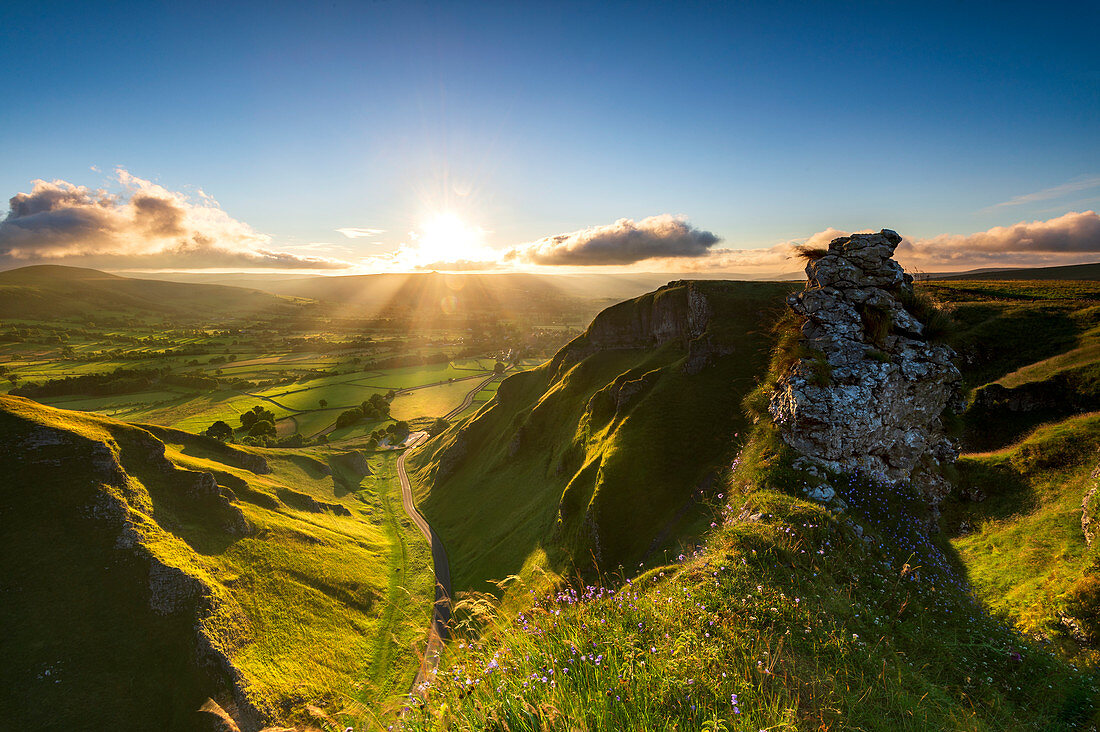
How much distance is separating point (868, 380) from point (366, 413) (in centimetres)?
13494

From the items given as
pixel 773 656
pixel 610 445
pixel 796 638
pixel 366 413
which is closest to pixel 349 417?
pixel 366 413

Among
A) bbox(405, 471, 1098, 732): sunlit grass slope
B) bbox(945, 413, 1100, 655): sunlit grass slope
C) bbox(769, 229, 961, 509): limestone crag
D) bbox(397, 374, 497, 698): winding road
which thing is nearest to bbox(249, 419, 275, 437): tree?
bbox(397, 374, 497, 698): winding road

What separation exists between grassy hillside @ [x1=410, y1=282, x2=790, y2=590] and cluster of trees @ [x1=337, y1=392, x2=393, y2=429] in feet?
155

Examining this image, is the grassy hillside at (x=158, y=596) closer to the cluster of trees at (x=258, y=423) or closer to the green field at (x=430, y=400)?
the cluster of trees at (x=258, y=423)

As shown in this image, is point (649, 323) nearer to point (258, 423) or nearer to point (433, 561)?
point (433, 561)

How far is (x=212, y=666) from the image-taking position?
103ft

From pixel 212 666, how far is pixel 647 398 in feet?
153

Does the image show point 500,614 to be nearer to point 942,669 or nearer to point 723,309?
point 942,669

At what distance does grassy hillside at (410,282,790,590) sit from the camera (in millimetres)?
36156

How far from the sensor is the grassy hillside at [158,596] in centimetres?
2784

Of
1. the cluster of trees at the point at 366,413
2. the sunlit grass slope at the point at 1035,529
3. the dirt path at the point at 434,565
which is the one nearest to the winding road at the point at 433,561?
the dirt path at the point at 434,565

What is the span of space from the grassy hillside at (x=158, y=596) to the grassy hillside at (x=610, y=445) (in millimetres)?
15062

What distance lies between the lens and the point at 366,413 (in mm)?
129625

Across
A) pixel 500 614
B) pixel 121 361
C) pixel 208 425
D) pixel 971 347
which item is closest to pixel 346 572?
pixel 500 614
